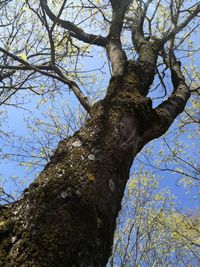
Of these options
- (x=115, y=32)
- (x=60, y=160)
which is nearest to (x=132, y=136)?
(x=60, y=160)

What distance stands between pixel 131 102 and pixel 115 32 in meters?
1.69

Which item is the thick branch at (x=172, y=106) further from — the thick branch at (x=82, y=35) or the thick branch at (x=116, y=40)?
the thick branch at (x=82, y=35)

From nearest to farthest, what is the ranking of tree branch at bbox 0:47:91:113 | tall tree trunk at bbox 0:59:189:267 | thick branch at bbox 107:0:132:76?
1. tall tree trunk at bbox 0:59:189:267
2. tree branch at bbox 0:47:91:113
3. thick branch at bbox 107:0:132:76

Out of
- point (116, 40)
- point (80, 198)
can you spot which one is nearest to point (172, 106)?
point (116, 40)

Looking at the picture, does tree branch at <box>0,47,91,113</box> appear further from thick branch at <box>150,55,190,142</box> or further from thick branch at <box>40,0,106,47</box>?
thick branch at <box>40,0,106,47</box>

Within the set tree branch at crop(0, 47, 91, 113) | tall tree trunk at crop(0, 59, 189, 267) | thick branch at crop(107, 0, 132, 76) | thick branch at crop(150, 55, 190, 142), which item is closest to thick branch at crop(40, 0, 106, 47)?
thick branch at crop(107, 0, 132, 76)

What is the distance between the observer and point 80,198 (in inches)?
61.1

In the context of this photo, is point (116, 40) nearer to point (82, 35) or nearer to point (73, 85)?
point (82, 35)

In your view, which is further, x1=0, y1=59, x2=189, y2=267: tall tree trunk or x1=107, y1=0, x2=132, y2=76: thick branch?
x1=107, y1=0, x2=132, y2=76: thick branch

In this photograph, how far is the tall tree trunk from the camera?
132 cm

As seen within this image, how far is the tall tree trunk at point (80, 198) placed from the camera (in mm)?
1321

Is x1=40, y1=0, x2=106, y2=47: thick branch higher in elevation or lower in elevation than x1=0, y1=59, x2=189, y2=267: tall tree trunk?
higher

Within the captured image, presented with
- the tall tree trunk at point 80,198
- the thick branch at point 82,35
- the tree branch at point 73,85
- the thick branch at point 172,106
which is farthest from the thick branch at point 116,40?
the tall tree trunk at point 80,198

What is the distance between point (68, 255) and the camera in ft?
4.26
